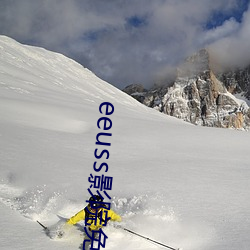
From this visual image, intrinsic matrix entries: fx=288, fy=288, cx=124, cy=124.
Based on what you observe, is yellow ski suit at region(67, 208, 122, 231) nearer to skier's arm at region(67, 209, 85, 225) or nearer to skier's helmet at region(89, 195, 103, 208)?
skier's arm at region(67, 209, 85, 225)

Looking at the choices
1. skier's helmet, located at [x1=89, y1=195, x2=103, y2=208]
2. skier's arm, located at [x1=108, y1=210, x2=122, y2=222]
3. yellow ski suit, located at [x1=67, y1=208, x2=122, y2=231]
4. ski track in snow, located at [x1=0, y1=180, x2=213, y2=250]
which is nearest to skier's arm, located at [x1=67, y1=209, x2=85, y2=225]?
yellow ski suit, located at [x1=67, y1=208, x2=122, y2=231]

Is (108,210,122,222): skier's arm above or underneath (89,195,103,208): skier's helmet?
underneath

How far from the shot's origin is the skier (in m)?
5.14

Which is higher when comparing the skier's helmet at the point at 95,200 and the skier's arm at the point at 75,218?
the skier's helmet at the point at 95,200

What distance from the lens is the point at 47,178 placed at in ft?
25.1

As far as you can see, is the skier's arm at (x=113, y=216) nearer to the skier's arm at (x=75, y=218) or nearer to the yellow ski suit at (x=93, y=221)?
the yellow ski suit at (x=93, y=221)

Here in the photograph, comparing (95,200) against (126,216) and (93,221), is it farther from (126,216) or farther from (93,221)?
(126,216)

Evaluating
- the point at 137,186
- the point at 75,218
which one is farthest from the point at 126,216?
the point at 137,186

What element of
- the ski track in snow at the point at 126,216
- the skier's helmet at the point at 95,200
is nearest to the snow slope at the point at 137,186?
the ski track in snow at the point at 126,216

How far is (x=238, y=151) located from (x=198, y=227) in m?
6.53

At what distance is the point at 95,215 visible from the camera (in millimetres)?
5211

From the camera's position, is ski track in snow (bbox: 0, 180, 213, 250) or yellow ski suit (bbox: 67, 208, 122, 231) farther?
yellow ski suit (bbox: 67, 208, 122, 231)

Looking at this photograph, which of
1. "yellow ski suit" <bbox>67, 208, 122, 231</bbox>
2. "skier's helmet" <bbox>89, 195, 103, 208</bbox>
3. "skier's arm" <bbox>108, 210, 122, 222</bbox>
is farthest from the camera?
"skier's arm" <bbox>108, 210, 122, 222</bbox>

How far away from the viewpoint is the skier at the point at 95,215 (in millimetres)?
5141
